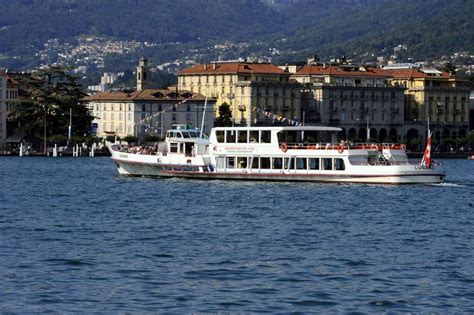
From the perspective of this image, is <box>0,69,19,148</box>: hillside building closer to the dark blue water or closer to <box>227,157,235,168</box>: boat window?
<box>227,157,235,168</box>: boat window

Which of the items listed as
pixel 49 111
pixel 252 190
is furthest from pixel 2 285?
pixel 49 111

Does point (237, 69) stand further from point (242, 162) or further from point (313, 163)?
point (313, 163)

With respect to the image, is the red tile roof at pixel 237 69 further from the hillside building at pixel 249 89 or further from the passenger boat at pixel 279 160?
the passenger boat at pixel 279 160

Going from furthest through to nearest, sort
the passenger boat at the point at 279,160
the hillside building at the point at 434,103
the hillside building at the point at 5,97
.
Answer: the hillside building at the point at 434,103 < the hillside building at the point at 5,97 < the passenger boat at the point at 279,160

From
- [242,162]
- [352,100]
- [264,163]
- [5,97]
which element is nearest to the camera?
[264,163]

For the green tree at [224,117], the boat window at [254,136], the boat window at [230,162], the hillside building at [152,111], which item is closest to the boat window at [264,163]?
the boat window at [254,136]

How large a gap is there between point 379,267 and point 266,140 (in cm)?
4056

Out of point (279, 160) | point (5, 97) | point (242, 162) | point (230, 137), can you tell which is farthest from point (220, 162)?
point (5, 97)

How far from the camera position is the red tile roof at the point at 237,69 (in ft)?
537

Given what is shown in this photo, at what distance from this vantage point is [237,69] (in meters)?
163

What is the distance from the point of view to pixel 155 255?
4225 centimetres

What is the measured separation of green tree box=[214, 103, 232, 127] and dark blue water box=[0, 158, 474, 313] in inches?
3270

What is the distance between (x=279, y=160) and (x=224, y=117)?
251ft

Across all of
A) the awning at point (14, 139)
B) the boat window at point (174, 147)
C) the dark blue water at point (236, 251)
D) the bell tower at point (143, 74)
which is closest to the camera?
the dark blue water at point (236, 251)
